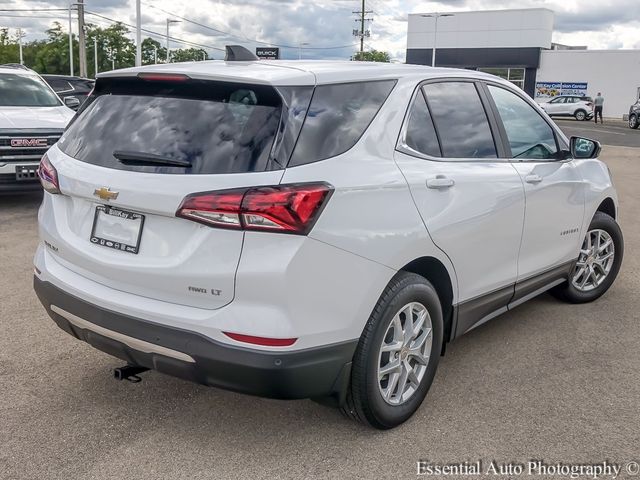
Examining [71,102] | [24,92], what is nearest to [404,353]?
[24,92]

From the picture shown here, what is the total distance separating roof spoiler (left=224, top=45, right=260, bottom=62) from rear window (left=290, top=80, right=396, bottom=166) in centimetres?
79

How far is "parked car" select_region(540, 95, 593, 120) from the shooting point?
139 feet

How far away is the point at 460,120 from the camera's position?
12.7ft

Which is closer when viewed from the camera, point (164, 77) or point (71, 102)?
point (164, 77)

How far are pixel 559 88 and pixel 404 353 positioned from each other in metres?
52.1

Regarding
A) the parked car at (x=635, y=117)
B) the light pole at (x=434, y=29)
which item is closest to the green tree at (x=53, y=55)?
the light pole at (x=434, y=29)

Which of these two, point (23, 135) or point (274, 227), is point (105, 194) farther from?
point (23, 135)

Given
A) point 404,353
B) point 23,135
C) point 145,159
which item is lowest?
point 404,353

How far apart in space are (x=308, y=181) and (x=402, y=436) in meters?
1.41

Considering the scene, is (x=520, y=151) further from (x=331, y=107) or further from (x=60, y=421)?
(x=60, y=421)

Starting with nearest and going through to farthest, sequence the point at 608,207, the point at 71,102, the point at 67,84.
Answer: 1. the point at 608,207
2. the point at 71,102
3. the point at 67,84

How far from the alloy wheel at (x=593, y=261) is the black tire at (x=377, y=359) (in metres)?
2.33

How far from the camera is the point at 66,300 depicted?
3207 millimetres

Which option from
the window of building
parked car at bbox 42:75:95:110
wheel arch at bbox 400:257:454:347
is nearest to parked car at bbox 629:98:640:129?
the window of building
